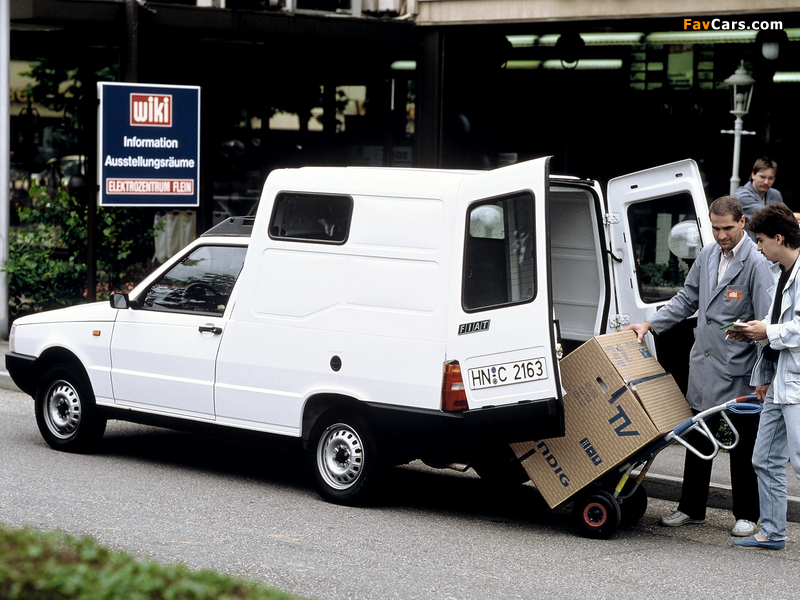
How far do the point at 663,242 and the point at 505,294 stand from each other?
8.02 feet

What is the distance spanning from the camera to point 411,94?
15.8 metres

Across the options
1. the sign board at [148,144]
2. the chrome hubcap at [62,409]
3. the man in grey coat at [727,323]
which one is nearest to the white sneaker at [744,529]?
the man in grey coat at [727,323]

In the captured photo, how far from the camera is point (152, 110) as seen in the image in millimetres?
12094

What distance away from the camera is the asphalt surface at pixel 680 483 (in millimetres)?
7211

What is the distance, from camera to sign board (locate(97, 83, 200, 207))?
11.8 m

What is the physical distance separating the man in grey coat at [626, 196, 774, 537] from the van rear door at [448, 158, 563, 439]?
969mm

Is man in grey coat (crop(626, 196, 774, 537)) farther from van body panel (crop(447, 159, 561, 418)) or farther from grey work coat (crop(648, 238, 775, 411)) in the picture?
van body panel (crop(447, 159, 561, 418))

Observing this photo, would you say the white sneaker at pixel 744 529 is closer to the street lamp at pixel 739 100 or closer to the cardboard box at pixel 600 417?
the cardboard box at pixel 600 417

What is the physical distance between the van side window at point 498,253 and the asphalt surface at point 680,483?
7.26ft

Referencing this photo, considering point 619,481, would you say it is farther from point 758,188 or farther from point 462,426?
point 758,188

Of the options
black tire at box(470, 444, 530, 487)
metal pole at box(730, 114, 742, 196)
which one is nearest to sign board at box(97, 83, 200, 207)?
black tire at box(470, 444, 530, 487)

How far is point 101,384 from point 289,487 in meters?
1.69

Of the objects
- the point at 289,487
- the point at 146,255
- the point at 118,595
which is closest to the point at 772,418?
the point at 289,487

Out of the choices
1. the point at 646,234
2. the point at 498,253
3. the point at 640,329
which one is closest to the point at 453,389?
the point at 498,253
